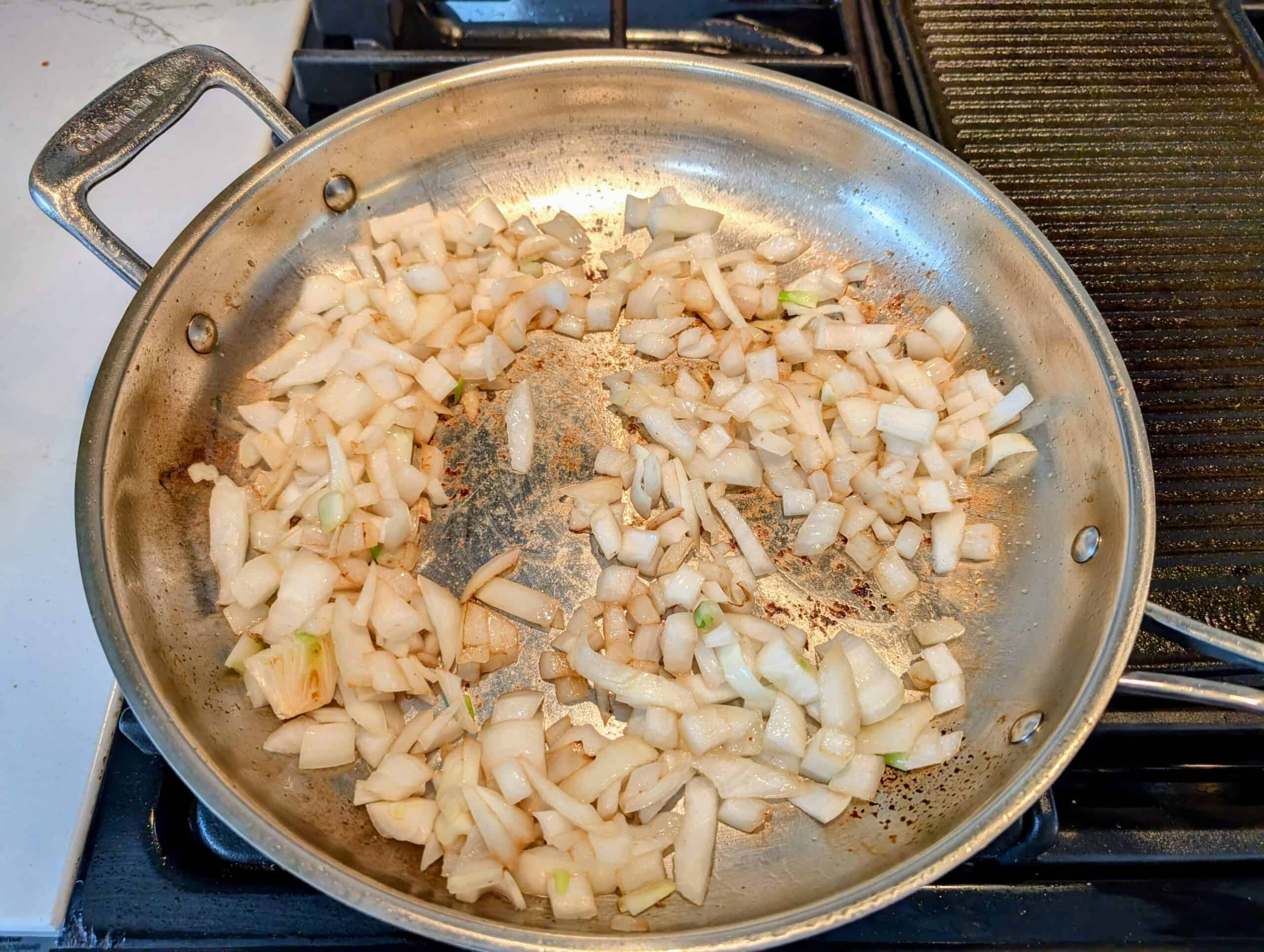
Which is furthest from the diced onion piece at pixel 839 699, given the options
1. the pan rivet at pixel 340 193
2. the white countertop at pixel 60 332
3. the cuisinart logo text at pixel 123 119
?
the cuisinart logo text at pixel 123 119

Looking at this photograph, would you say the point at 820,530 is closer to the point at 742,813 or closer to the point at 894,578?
the point at 894,578

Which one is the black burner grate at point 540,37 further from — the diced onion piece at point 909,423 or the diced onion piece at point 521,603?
the diced onion piece at point 521,603

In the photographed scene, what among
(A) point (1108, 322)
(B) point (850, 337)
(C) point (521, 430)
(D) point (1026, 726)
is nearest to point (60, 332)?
(C) point (521, 430)

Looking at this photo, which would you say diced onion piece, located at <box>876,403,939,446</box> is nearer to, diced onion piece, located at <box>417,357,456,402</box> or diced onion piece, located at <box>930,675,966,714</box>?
diced onion piece, located at <box>930,675,966,714</box>

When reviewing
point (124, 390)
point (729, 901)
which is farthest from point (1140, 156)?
point (124, 390)

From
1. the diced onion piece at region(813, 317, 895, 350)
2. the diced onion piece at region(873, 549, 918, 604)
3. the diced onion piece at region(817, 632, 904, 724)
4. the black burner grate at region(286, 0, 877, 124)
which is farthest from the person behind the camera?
the black burner grate at region(286, 0, 877, 124)

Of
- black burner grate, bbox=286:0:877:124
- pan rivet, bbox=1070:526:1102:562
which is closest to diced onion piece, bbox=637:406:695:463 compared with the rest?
pan rivet, bbox=1070:526:1102:562

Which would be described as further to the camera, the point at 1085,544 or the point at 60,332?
the point at 60,332
